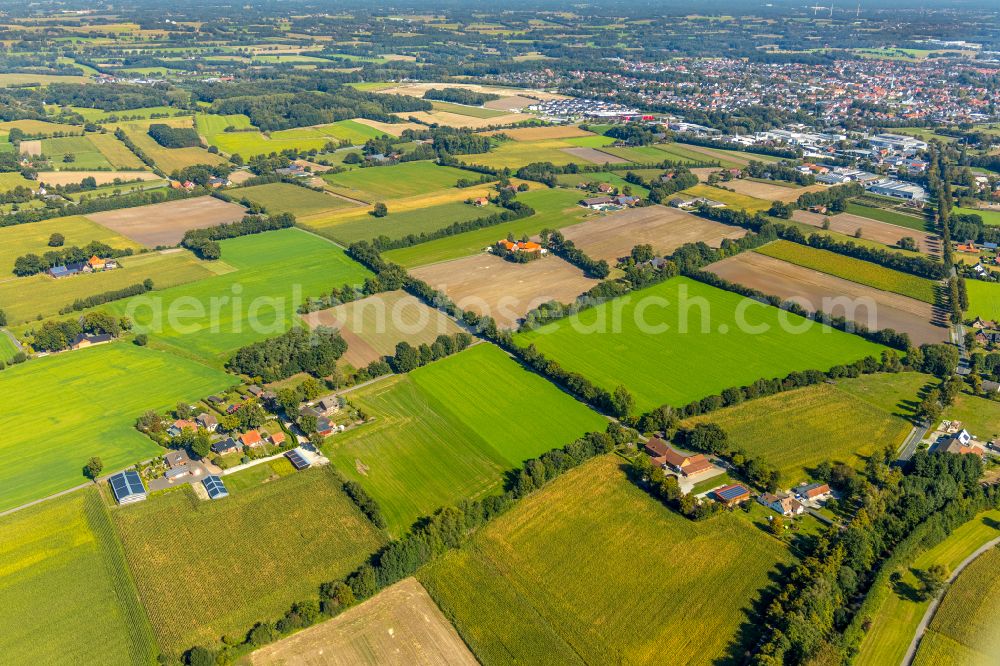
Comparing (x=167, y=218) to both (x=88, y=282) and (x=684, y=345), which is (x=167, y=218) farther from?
(x=684, y=345)

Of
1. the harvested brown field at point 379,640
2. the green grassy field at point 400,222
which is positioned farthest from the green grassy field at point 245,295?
the harvested brown field at point 379,640

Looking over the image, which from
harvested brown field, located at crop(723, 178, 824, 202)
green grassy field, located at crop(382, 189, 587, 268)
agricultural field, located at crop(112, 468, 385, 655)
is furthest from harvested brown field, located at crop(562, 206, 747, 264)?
agricultural field, located at crop(112, 468, 385, 655)

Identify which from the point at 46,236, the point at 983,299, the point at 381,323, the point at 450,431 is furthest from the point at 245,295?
the point at 983,299

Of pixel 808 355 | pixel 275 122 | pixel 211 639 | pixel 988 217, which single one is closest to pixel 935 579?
pixel 808 355

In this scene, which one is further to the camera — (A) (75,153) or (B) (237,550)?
(A) (75,153)

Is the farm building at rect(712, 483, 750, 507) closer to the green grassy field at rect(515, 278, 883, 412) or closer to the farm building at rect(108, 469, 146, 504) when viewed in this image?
the green grassy field at rect(515, 278, 883, 412)

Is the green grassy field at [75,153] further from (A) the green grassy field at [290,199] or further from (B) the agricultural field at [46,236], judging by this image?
(A) the green grassy field at [290,199]

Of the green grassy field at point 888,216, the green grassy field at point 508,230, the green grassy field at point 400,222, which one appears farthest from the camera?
→ the green grassy field at point 888,216
